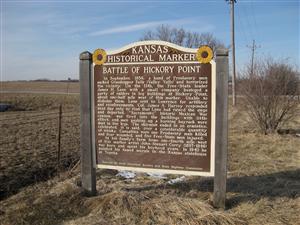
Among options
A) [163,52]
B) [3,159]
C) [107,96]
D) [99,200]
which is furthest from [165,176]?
[3,159]

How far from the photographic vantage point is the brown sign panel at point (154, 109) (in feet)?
14.9

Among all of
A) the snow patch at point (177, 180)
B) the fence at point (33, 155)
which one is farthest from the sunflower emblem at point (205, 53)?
the fence at point (33, 155)

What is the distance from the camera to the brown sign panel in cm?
455

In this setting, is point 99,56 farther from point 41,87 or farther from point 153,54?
point 41,87

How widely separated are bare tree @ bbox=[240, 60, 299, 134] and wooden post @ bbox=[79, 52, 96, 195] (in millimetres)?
7358

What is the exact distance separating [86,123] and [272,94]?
7.44 meters

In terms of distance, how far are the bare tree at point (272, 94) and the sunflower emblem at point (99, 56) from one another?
23.8 ft

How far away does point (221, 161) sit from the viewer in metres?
4.55

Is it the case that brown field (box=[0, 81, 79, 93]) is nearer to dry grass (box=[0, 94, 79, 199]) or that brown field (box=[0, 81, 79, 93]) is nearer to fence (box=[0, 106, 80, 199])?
dry grass (box=[0, 94, 79, 199])

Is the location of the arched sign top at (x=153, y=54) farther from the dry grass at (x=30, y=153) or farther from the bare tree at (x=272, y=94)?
Answer: the bare tree at (x=272, y=94)

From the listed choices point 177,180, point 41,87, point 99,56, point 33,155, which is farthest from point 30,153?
point 41,87

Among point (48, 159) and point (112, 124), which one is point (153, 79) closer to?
point (112, 124)

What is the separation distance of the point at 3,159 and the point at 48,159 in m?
0.98

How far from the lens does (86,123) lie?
5039 millimetres
